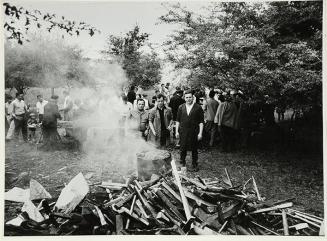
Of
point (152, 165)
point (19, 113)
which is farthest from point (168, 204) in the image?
point (19, 113)

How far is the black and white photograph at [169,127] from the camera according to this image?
463 cm

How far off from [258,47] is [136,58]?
4339 millimetres

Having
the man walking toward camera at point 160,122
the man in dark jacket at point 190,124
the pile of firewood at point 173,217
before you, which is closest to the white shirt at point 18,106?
the man walking toward camera at point 160,122

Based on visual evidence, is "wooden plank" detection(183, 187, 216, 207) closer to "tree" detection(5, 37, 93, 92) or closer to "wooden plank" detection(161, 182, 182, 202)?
"wooden plank" detection(161, 182, 182, 202)

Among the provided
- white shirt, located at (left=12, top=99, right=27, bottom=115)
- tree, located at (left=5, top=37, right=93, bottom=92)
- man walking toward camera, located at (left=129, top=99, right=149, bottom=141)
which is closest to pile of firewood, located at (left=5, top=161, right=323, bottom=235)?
man walking toward camera, located at (left=129, top=99, right=149, bottom=141)

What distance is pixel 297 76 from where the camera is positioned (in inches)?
238

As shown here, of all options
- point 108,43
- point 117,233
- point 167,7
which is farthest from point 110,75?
point 117,233

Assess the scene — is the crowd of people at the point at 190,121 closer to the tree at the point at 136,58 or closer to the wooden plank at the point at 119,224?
the tree at the point at 136,58

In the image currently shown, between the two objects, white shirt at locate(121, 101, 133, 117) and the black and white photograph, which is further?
white shirt at locate(121, 101, 133, 117)

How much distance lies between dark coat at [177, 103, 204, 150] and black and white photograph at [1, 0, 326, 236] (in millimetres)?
29

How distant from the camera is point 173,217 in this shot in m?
4.59

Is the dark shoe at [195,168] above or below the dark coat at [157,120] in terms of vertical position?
below

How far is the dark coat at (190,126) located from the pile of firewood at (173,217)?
86.9 inches

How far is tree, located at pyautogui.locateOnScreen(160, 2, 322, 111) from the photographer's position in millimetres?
6020
